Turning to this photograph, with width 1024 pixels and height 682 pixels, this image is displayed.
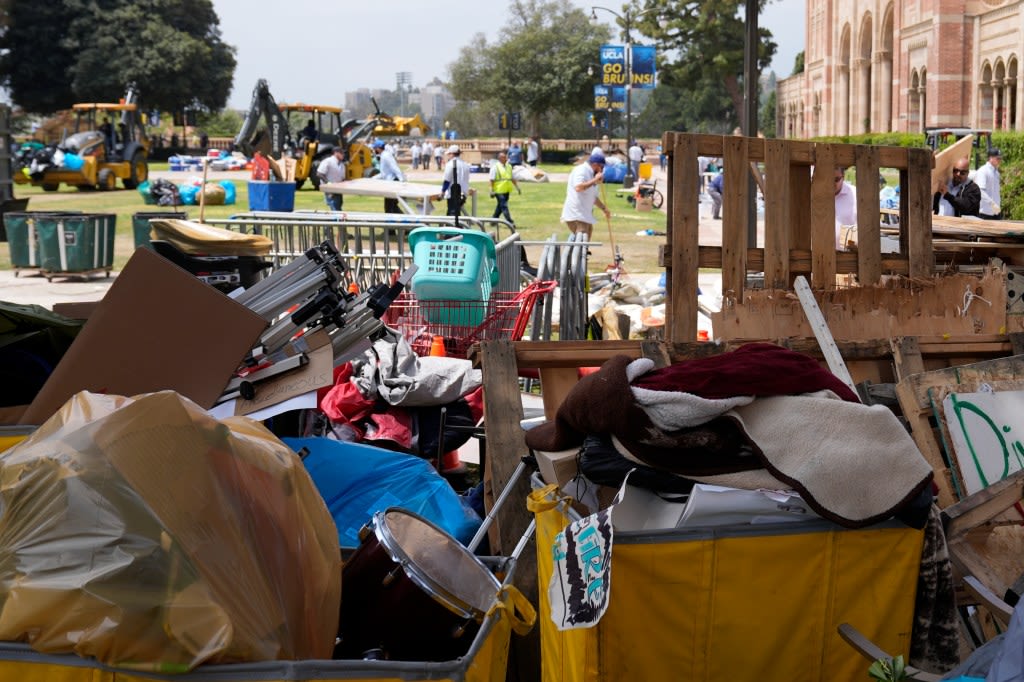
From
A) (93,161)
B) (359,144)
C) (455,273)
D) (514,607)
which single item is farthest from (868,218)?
(359,144)

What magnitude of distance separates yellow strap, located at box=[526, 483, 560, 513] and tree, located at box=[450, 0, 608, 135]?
94.4 m

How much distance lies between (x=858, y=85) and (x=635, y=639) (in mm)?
64690

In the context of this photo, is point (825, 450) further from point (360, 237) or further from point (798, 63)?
point (798, 63)

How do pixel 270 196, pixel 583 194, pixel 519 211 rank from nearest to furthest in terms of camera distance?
pixel 270 196
pixel 583 194
pixel 519 211

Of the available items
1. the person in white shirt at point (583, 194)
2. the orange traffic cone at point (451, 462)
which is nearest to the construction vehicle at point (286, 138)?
the person in white shirt at point (583, 194)

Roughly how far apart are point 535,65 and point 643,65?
59.1 metres

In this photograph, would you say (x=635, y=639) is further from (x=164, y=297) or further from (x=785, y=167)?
(x=785, y=167)

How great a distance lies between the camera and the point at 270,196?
1653 cm

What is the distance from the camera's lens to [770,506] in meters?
3.15

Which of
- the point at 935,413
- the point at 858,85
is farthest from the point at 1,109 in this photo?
the point at 858,85

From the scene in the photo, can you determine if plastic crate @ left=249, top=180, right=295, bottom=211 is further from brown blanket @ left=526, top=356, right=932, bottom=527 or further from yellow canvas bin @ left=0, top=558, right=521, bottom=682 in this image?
yellow canvas bin @ left=0, top=558, right=521, bottom=682

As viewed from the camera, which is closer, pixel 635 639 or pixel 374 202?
pixel 635 639

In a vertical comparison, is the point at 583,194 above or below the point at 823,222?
above

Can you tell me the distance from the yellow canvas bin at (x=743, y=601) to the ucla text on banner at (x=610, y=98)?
5361cm
